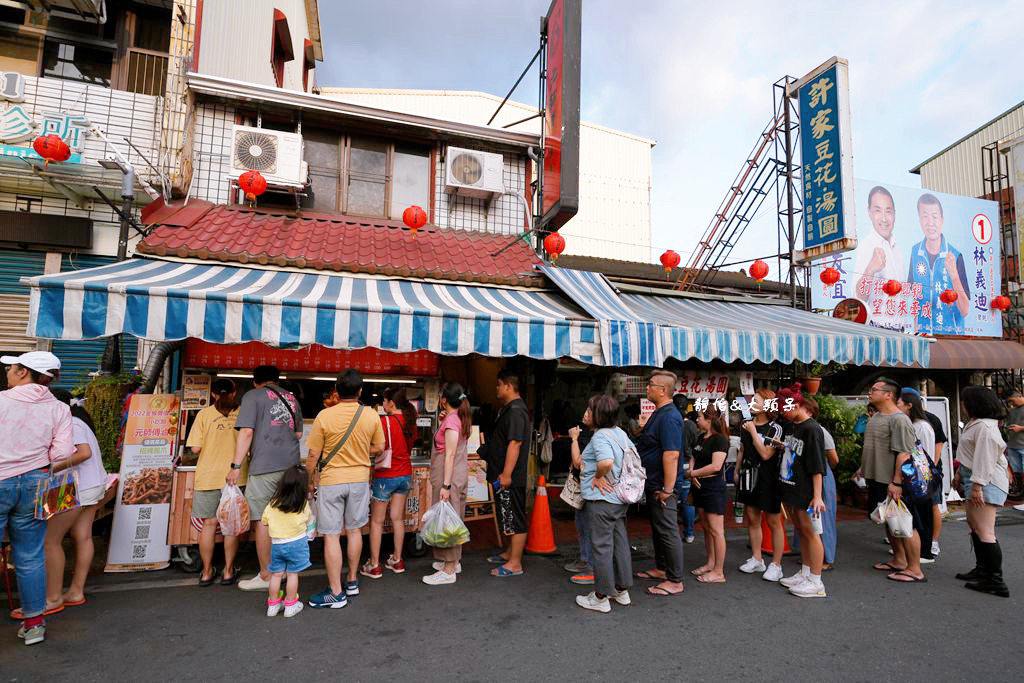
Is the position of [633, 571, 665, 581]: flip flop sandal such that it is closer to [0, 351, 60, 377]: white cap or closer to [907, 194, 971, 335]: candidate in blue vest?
[0, 351, 60, 377]: white cap

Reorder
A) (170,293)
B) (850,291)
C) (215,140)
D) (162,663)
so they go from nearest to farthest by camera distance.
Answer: (162,663) → (170,293) → (215,140) → (850,291)

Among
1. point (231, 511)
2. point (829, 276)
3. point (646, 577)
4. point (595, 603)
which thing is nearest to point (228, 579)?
point (231, 511)

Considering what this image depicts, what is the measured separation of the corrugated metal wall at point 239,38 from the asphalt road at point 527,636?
8.69 m

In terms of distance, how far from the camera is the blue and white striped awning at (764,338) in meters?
6.36

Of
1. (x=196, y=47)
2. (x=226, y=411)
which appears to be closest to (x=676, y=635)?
(x=226, y=411)

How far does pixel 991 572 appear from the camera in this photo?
5043 millimetres

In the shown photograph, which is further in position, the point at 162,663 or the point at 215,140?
the point at 215,140

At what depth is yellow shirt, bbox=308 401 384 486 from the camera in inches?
181

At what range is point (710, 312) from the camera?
7.82 metres

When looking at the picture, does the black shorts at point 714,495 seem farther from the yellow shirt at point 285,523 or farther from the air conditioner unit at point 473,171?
the air conditioner unit at point 473,171

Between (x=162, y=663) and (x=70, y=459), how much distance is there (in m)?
1.70

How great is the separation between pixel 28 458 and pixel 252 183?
4948mm

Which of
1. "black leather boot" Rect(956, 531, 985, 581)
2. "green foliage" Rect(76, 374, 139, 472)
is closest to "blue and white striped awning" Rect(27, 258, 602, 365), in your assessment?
"green foliage" Rect(76, 374, 139, 472)

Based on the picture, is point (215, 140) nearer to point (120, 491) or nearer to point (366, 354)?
point (366, 354)
